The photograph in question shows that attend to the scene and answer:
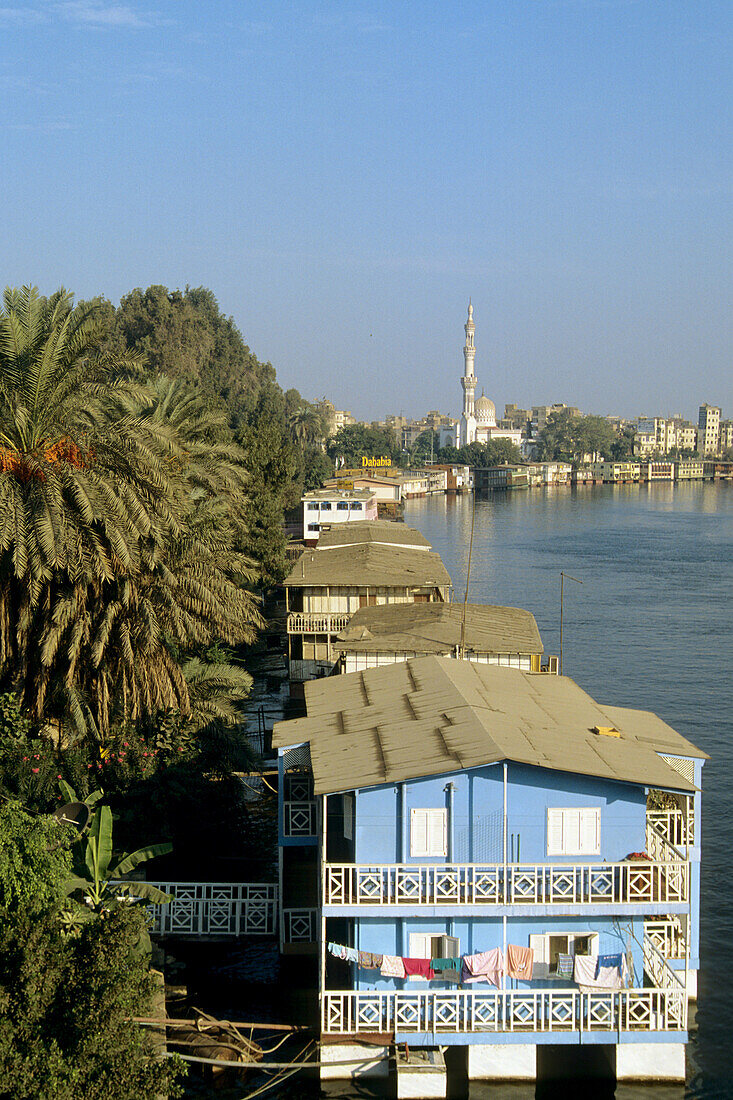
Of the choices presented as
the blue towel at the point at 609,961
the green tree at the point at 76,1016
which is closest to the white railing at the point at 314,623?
the blue towel at the point at 609,961

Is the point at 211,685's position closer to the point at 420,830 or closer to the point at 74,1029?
the point at 420,830

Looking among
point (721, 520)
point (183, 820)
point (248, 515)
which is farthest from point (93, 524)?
point (721, 520)

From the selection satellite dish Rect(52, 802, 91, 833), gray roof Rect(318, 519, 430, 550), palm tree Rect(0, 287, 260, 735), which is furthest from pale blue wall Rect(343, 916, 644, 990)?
gray roof Rect(318, 519, 430, 550)

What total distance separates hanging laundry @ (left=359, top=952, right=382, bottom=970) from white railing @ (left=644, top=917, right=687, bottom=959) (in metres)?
3.39

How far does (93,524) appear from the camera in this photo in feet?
60.5

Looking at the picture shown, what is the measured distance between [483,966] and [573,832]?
1.94 meters

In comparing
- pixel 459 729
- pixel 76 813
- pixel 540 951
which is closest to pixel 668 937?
pixel 540 951

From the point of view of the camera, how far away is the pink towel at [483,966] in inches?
521

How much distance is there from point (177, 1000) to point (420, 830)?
16.6ft

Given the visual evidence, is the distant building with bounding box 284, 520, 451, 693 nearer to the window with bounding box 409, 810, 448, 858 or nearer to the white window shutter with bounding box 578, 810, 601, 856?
the window with bounding box 409, 810, 448, 858

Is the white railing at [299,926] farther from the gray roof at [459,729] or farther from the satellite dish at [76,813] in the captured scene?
the satellite dish at [76,813]

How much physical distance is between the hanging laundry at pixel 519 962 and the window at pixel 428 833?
1.39 meters

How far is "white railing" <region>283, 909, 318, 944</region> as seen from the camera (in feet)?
53.9

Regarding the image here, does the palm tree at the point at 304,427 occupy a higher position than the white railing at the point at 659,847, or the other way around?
the palm tree at the point at 304,427
